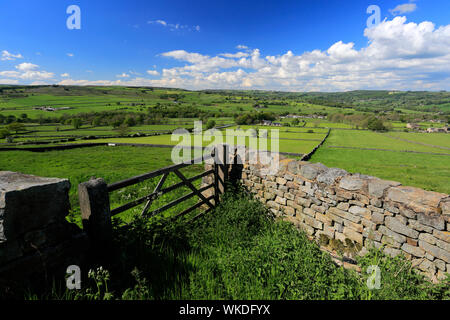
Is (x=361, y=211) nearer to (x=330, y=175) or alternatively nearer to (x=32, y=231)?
(x=330, y=175)

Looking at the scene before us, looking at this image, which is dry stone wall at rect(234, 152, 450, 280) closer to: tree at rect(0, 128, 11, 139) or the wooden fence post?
the wooden fence post

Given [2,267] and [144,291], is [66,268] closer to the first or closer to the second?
[2,267]

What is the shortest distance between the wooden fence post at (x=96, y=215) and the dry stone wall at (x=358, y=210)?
4.26 m

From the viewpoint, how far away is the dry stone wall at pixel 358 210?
11.4 feet

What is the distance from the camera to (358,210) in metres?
4.43

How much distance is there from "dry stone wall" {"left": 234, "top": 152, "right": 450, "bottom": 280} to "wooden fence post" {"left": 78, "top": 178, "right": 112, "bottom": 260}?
14.0 ft

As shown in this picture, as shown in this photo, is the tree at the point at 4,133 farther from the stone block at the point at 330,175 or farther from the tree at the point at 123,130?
the stone block at the point at 330,175

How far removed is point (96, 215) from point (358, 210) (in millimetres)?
4885

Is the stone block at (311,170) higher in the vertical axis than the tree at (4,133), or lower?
lower

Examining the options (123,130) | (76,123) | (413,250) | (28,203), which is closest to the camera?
(28,203)

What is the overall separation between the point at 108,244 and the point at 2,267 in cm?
111

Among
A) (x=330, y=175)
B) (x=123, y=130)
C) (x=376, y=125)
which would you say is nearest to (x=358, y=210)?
(x=330, y=175)

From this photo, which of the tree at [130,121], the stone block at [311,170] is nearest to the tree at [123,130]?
the tree at [130,121]

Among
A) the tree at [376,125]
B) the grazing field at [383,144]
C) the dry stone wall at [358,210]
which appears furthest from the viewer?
the tree at [376,125]
